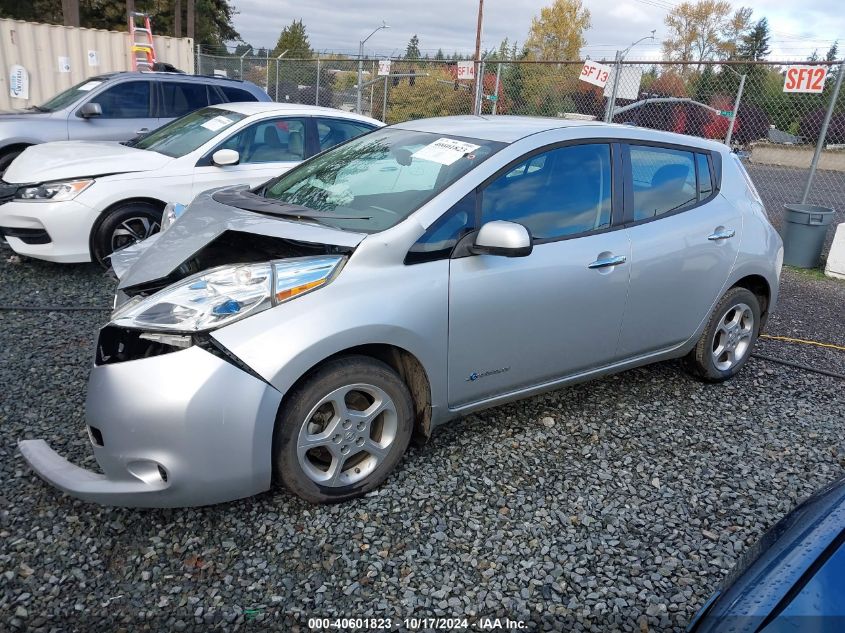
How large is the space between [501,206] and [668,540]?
5.42ft

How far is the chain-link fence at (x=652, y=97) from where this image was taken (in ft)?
47.8

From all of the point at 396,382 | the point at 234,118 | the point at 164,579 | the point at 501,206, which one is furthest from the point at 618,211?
the point at 234,118

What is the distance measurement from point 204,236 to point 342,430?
1.08 meters

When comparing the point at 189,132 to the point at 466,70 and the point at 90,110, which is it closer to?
the point at 90,110

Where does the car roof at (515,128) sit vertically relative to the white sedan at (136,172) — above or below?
above

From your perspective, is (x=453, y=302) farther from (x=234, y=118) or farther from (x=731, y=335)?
(x=234, y=118)

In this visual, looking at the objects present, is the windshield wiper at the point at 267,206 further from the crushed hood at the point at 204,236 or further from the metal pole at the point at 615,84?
the metal pole at the point at 615,84

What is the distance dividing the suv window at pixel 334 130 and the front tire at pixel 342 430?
13.9ft

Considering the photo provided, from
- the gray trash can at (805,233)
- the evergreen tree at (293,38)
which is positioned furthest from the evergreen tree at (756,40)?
the gray trash can at (805,233)

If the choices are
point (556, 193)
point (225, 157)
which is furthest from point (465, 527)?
point (225, 157)

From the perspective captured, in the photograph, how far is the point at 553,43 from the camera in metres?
50.4

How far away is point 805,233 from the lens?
26.1 feet

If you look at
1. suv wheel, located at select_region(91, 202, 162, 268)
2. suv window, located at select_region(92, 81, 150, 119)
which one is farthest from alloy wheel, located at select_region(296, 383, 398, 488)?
suv window, located at select_region(92, 81, 150, 119)

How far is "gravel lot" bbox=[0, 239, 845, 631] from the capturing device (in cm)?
235
